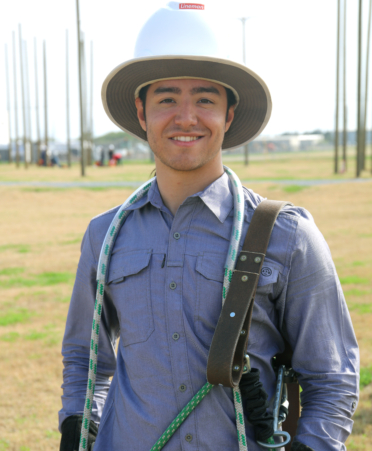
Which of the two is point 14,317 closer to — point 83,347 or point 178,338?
point 83,347

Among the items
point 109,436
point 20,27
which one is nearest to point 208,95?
point 109,436

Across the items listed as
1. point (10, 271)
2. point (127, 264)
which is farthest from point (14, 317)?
point (127, 264)

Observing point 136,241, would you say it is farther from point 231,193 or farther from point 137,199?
point 231,193

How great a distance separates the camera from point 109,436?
6.89 ft

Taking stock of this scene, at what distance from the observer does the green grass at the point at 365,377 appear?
5.12 meters

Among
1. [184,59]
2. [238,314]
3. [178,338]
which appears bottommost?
[178,338]

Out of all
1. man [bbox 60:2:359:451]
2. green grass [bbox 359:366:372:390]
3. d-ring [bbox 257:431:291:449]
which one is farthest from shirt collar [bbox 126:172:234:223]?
green grass [bbox 359:366:372:390]

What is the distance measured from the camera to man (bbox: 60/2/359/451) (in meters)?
1.91

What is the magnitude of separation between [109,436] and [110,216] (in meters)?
0.78

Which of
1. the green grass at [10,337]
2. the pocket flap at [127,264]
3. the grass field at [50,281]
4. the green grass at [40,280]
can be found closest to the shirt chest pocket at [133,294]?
the pocket flap at [127,264]

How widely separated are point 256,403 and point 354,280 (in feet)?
23.7

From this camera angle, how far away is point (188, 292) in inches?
77.4

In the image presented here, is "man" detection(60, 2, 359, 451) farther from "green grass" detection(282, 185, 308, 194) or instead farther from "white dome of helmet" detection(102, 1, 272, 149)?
"green grass" detection(282, 185, 308, 194)

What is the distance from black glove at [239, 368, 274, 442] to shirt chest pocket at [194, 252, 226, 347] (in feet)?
0.56
